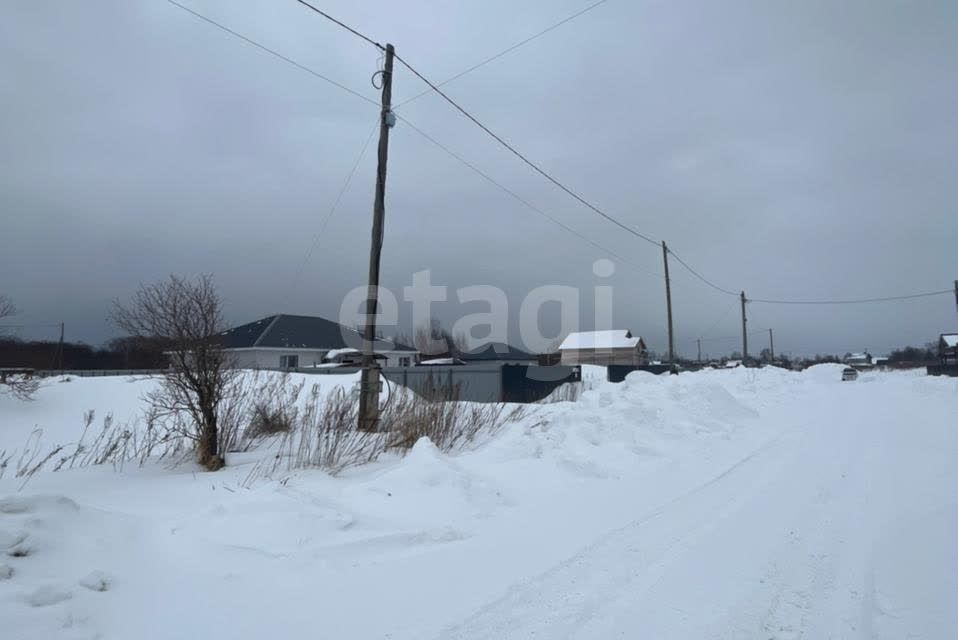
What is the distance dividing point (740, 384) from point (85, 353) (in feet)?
169

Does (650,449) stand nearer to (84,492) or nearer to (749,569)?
(749,569)

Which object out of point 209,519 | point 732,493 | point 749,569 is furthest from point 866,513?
point 209,519

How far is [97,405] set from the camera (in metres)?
15.0

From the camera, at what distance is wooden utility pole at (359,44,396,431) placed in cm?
883

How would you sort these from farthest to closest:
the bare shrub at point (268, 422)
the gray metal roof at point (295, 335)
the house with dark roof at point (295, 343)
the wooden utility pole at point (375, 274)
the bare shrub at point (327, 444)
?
the gray metal roof at point (295, 335) → the house with dark roof at point (295, 343) → the wooden utility pole at point (375, 274) → the bare shrub at point (268, 422) → the bare shrub at point (327, 444)

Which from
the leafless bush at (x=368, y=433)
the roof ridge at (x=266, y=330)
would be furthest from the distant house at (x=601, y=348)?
the leafless bush at (x=368, y=433)

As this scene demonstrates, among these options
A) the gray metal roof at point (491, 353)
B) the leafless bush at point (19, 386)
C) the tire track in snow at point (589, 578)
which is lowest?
the tire track in snow at point (589, 578)

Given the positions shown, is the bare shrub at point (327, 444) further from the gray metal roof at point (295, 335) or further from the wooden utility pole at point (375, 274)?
the gray metal roof at point (295, 335)

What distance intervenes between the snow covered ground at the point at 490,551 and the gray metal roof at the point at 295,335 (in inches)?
1256

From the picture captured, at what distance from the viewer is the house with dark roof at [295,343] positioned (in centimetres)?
3697

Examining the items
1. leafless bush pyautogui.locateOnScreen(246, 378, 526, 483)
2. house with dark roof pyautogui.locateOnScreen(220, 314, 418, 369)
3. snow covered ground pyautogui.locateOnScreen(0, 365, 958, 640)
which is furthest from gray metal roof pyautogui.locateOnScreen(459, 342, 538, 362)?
snow covered ground pyautogui.locateOnScreen(0, 365, 958, 640)

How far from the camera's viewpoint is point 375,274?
9508mm

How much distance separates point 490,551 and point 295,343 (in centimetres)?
3775

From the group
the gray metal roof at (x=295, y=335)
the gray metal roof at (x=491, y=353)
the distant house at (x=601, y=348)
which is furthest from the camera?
the distant house at (x=601, y=348)
